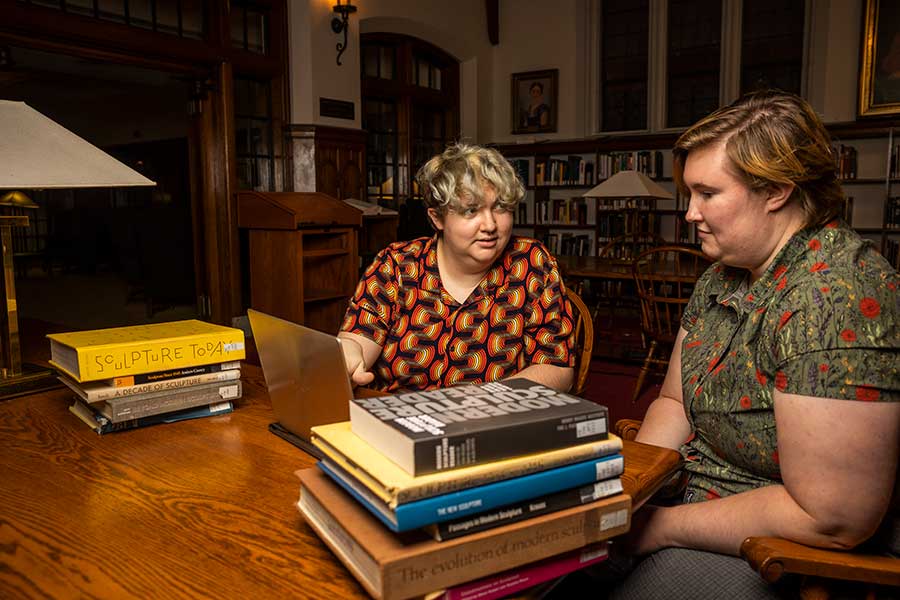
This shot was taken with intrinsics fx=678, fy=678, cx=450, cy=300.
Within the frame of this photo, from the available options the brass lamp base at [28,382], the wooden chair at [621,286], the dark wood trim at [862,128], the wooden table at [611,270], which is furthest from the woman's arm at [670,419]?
the dark wood trim at [862,128]

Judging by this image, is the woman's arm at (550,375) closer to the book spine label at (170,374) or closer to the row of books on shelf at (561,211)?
the book spine label at (170,374)

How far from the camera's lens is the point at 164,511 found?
1019 mm

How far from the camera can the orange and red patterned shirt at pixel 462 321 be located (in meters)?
1.80

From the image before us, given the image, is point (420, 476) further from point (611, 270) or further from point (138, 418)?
point (611, 270)

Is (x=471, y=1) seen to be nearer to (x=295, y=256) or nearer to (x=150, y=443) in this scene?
(x=295, y=256)

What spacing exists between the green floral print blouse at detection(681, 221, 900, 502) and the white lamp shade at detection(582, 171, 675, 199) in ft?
13.4

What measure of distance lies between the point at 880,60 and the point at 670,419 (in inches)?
272

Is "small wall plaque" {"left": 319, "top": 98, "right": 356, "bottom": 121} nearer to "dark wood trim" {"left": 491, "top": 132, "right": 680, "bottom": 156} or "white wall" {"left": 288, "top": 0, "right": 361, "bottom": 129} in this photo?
"white wall" {"left": 288, "top": 0, "right": 361, "bottom": 129}

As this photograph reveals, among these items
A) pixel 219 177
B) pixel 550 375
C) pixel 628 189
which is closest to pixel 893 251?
pixel 628 189

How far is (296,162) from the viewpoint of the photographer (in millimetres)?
6262

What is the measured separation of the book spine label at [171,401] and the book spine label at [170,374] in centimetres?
3

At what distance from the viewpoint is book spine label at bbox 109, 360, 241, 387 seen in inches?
54.9

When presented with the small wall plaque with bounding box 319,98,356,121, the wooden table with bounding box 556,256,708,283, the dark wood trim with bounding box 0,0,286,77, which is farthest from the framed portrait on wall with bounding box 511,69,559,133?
the wooden table with bounding box 556,256,708,283

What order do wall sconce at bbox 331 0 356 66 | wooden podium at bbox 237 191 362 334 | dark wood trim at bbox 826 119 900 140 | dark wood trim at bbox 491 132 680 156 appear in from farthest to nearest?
dark wood trim at bbox 491 132 680 156 → dark wood trim at bbox 826 119 900 140 → wall sconce at bbox 331 0 356 66 → wooden podium at bbox 237 191 362 334
